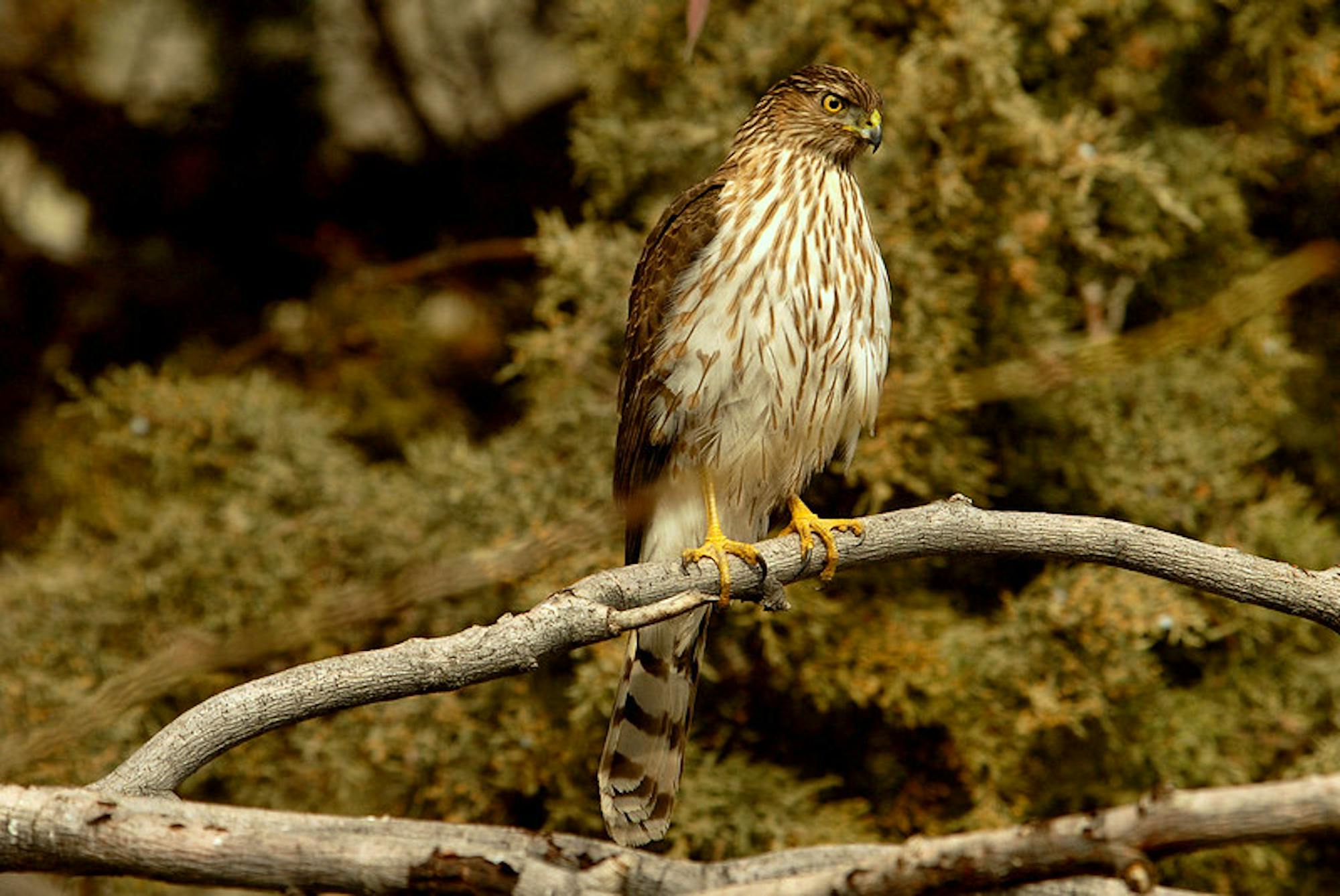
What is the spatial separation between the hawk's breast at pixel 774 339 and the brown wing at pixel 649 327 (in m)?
0.02

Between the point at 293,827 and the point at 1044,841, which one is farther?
the point at 293,827

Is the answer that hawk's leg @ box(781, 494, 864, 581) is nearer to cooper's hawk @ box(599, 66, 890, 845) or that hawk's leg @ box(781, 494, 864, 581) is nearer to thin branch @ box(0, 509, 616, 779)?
cooper's hawk @ box(599, 66, 890, 845)

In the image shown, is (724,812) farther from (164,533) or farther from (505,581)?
(164,533)

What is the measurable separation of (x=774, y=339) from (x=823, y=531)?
44 cm

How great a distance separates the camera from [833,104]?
3393 mm

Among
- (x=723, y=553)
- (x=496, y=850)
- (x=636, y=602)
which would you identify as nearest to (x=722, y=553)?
(x=723, y=553)

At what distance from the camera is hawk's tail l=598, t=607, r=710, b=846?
326 centimetres

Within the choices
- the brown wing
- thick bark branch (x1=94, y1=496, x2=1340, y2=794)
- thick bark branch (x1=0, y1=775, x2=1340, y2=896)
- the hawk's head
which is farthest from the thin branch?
the hawk's head

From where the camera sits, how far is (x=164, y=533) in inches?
172

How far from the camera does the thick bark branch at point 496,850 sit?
4.52 ft

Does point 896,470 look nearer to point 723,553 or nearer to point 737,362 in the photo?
point 737,362

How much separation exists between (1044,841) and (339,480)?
329 cm

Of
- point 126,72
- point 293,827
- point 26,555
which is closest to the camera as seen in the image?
point 293,827

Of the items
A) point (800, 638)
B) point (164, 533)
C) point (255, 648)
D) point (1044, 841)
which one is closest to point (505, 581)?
point (800, 638)
